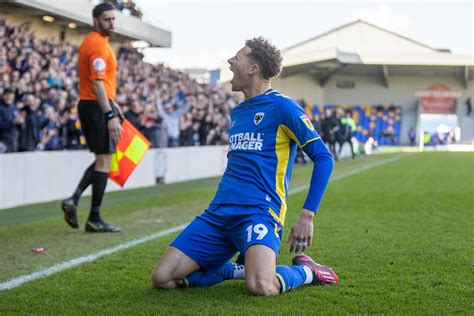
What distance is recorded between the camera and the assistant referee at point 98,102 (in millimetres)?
7438

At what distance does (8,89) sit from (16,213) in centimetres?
421

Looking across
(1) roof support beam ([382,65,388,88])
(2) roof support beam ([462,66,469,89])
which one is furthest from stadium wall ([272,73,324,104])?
(2) roof support beam ([462,66,469,89])

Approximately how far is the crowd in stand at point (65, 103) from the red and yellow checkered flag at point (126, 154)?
578 centimetres

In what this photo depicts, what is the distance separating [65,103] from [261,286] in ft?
40.8

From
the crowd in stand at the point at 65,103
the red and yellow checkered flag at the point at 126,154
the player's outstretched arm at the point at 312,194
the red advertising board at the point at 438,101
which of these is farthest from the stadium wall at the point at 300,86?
the player's outstretched arm at the point at 312,194

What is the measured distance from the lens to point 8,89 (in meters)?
13.7

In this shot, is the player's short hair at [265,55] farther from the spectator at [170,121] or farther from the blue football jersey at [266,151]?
the spectator at [170,121]

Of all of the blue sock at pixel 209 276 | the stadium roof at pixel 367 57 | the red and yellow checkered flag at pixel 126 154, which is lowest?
the blue sock at pixel 209 276

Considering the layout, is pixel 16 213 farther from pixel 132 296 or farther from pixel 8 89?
pixel 132 296

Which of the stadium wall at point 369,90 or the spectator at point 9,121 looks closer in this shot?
the spectator at point 9,121

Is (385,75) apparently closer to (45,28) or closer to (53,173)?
(45,28)

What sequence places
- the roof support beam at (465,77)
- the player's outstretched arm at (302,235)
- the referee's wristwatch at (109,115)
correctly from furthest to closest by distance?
the roof support beam at (465,77), the referee's wristwatch at (109,115), the player's outstretched arm at (302,235)

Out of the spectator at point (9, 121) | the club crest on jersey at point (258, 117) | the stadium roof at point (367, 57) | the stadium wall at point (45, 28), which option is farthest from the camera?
the stadium roof at point (367, 57)

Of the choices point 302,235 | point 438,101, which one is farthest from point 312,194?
point 438,101
